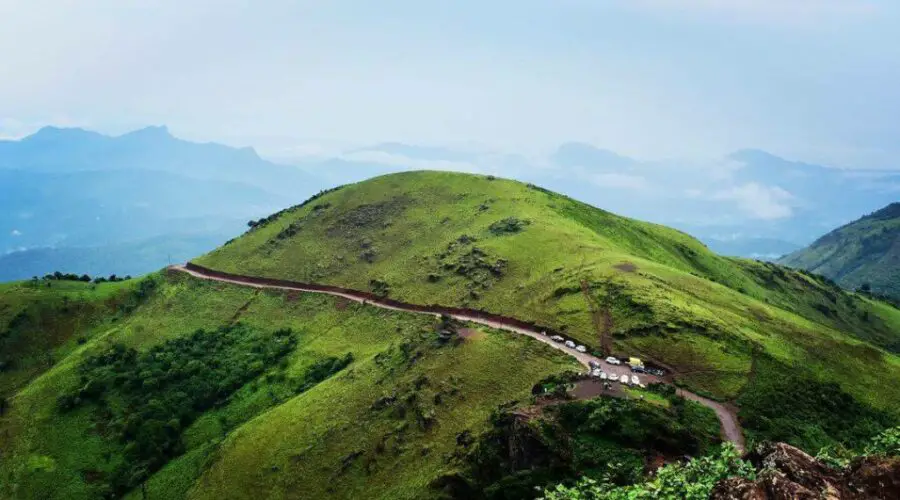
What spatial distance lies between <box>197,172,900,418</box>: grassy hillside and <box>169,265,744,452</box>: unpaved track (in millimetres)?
2404

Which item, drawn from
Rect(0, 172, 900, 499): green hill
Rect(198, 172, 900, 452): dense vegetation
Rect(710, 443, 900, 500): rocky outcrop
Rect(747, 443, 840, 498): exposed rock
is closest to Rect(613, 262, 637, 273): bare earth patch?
Rect(198, 172, 900, 452): dense vegetation

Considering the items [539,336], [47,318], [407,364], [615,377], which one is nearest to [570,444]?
[615,377]

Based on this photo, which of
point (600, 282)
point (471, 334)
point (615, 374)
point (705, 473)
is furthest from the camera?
point (600, 282)

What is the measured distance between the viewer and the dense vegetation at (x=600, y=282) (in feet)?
236

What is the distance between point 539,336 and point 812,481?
62.3 meters

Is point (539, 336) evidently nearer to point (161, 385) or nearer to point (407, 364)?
point (407, 364)

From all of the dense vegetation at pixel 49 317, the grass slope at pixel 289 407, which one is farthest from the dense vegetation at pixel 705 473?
the dense vegetation at pixel 49 317

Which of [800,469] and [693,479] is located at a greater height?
[800,469]

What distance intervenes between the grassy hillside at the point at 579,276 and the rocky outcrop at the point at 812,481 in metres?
48.4

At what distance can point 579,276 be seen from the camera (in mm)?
97125

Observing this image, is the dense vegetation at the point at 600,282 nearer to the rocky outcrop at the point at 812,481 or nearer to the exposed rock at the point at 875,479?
the rocky outcrop at the point at 812,481

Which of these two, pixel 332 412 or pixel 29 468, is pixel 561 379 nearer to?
pixel 332 412

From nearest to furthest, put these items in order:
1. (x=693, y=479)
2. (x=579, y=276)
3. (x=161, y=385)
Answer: (x=693, y=479), (x=579, y=276), (x=161, y=385)

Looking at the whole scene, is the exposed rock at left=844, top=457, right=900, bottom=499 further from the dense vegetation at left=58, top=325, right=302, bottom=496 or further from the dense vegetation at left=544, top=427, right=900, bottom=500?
the dense vegetation at left=58, top=325, right=302, bottom=496
